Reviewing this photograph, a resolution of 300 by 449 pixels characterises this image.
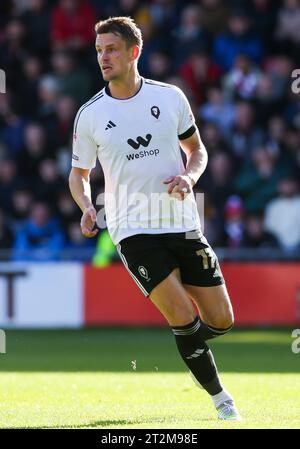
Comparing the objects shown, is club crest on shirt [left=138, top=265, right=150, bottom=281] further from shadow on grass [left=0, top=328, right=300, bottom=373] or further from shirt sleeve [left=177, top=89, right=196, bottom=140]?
shadow on grass [left=0, top=328, right=300, bottom=373]

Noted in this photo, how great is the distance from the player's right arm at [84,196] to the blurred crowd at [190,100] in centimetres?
751

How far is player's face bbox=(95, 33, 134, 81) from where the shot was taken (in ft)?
24.7

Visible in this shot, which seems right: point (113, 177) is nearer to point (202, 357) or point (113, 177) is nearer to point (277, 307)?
point (202, 357)

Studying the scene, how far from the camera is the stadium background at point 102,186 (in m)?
13.4

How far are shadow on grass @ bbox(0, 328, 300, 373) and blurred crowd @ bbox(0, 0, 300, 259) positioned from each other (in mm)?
1401

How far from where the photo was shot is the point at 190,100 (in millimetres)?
16672

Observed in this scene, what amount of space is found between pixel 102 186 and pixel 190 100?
192cm

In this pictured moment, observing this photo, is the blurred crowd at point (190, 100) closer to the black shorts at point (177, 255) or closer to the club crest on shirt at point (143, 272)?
the black shorts at point (177, 255)

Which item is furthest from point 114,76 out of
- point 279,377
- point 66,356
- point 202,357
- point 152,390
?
point 66,356

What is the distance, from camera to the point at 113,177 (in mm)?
7621

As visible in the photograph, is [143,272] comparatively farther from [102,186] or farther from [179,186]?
[102,186]

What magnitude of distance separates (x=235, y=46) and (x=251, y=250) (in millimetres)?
3693

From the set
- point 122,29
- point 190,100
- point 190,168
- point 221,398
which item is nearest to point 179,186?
point 190,168

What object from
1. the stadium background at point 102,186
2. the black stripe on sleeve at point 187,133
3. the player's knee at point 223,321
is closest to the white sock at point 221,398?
the player's knee at point 223,321
